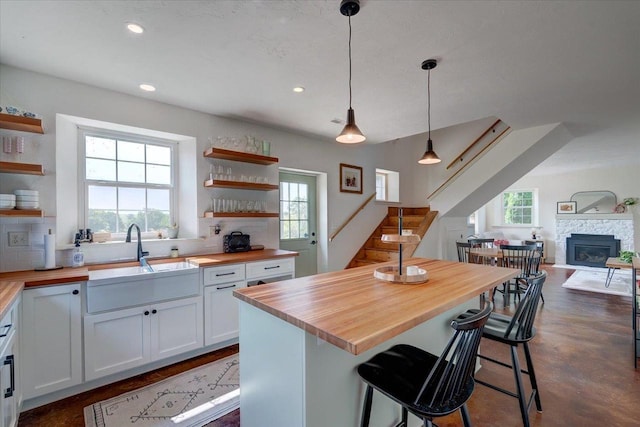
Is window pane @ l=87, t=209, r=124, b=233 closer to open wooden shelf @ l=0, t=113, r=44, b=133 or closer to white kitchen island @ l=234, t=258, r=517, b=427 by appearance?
open wooden shelf @ l=0, t=113, r=44, b=133

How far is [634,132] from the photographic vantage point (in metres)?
4.30

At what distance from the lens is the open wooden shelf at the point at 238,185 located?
126 inches

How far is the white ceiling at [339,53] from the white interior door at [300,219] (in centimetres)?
129

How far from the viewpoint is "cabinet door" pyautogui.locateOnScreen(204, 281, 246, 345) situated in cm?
275

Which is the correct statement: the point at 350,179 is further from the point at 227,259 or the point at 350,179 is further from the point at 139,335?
the point at 139,335

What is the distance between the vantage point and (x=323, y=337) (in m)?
1.01

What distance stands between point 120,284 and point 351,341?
218 cm

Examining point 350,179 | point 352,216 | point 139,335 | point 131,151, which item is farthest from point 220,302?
point 350,179

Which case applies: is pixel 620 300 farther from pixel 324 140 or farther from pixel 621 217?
pixel 324 140

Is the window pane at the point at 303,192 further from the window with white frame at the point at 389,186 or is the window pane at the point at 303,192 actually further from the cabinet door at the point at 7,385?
the cabinet door at the point at 7,385

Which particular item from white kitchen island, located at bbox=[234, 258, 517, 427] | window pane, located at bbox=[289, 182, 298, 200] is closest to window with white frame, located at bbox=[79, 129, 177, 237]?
window pane, located at bbox=[289, 182, 298, 200]

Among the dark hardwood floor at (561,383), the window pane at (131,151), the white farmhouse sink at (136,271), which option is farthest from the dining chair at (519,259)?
the window pane at (131,151)

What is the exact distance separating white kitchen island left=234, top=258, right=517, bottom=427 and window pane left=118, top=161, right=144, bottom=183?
2.35 meters

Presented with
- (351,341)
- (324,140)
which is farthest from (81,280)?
(324,140)
